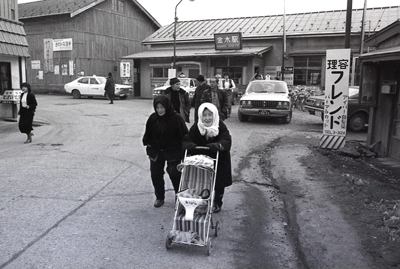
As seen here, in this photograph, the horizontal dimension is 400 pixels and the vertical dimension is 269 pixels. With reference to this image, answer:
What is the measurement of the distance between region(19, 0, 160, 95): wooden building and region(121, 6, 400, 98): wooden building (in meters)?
3.58

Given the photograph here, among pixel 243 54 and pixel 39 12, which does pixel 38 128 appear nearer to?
pixel 243 54

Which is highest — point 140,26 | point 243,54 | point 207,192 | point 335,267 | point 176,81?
point 140,26

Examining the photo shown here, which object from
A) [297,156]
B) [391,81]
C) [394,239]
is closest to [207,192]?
[394,239]

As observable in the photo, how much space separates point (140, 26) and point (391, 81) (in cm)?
3103

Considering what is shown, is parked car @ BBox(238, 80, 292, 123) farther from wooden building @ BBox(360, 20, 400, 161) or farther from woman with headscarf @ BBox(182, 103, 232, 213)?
woman with headscarf @ BBox(182, 103, 232, 213)

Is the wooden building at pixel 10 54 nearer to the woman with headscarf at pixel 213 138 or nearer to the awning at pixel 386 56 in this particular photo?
Result: the woman with headscarf at pixel 213 138

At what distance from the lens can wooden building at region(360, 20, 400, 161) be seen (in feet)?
30.2

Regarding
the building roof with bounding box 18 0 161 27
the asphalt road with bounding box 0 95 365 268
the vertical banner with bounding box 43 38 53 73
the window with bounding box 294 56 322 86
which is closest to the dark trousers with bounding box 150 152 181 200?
the asphalt road with bounding box 0 95 365 268

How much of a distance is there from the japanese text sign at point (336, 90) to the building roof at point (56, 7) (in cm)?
2565

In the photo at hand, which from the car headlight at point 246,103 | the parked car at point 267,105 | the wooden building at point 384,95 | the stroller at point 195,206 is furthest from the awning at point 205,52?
the stroller at point 195,206

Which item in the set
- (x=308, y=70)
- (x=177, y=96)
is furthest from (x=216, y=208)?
(x=308, y=70)

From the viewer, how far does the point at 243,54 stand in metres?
25.2

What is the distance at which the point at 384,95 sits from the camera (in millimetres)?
9844

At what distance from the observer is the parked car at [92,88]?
26375 mm
